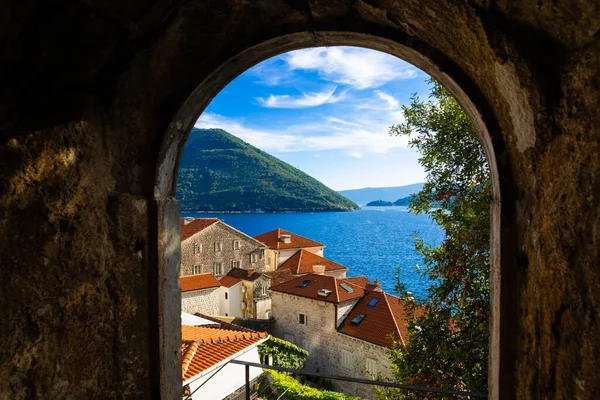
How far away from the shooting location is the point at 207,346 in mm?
9836

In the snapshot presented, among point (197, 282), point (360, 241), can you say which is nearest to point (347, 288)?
point (197, 282)

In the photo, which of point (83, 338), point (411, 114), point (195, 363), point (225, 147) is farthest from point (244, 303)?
point (225, 147)

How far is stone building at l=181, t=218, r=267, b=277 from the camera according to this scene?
107ft

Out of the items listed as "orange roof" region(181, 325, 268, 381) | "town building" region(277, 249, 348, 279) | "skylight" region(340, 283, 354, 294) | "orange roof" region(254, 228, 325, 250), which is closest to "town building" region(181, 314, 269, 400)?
"orange roof" region(181, 325, 268, 381)

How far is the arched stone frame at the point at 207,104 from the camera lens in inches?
75.2

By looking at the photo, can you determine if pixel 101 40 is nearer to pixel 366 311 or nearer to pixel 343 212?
pixel 366 311

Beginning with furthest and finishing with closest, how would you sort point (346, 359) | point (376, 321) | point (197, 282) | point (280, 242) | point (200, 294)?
point (280, 242)
point (197, 282)
point (200, 294)
point (346, 359)
point (376, 321)

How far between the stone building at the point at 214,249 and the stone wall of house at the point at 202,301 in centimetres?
527

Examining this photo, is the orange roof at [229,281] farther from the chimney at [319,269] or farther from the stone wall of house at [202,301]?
the chimney at [319,269]

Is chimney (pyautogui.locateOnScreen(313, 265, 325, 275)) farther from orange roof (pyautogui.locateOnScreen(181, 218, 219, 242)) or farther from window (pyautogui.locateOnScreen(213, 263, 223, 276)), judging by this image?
orange roof (pyautogui.locateOnScreen(181, 218, 219, 242))

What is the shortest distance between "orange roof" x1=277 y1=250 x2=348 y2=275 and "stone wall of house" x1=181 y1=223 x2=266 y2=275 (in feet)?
9.65

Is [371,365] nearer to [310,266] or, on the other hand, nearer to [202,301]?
[202,301]

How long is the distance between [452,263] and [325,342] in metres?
16.1

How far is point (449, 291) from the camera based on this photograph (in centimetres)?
638
